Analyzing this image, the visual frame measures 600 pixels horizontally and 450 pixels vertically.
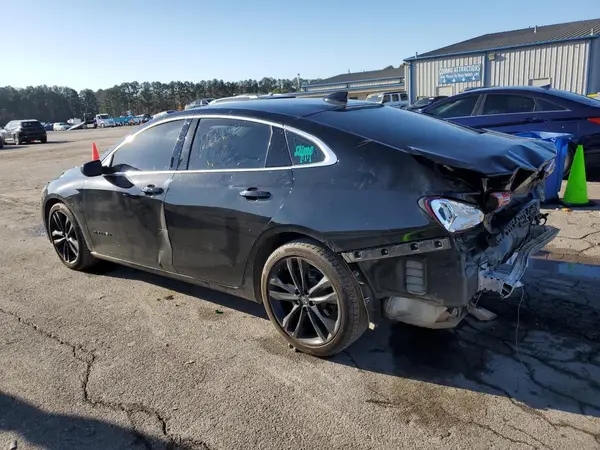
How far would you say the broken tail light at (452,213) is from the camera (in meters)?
2.70

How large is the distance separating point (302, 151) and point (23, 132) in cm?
3391

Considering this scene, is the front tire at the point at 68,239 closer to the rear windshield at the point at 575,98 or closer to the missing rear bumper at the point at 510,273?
the missing rear bumper at the point at 510,273

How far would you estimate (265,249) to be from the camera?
343 cm

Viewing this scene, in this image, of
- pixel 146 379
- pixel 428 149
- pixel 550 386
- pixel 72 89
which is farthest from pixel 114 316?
pixel 72 89

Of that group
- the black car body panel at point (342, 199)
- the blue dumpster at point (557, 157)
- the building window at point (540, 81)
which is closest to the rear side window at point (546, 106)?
the blue dumpster at point (557, 157)

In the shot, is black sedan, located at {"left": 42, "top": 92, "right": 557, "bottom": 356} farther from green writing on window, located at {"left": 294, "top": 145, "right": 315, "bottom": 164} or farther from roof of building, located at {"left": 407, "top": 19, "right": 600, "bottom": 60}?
roof of building, located at {"left": 407, "top": 19, "right": 600, "bottom": 60}

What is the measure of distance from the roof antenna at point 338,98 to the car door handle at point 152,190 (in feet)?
5.02

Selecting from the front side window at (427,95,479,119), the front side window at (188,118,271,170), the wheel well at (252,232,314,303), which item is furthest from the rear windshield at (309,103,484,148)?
the front side window at (427,95,479,119)

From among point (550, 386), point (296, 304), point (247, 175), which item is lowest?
point (550, 386)

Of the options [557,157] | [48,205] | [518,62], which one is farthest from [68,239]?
[518,62]

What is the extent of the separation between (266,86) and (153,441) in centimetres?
11029

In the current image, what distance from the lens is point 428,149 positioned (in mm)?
2990

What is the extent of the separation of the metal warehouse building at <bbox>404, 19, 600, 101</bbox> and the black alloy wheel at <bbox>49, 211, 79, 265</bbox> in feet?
90.7

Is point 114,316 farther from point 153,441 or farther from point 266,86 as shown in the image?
point 266,86
